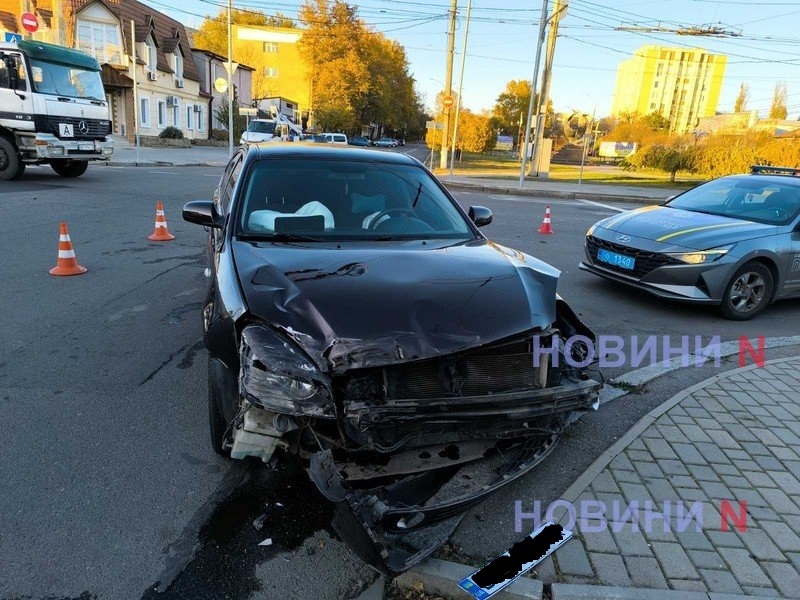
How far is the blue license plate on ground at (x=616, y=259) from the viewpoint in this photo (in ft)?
20.8

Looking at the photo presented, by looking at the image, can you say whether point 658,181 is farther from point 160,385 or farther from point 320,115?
point 320,115

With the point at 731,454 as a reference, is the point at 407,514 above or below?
above

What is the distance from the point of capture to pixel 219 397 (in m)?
2.82

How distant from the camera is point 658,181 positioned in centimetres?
2953

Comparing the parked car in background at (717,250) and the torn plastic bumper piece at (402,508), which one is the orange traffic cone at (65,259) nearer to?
the torn plastic bumper piece at (402,508)

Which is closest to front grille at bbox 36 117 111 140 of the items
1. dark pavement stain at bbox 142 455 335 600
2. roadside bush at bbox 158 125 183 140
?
dark pavement stain at bbox 142 455 335 600

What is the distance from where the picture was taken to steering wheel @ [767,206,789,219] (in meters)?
6.48

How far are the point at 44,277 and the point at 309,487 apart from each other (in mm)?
5274

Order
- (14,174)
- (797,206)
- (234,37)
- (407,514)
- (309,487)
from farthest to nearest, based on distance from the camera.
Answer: (234,37) → (14,174) → (797,206) → (309,487) → (407,514)

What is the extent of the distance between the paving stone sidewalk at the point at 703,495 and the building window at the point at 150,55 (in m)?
41.9

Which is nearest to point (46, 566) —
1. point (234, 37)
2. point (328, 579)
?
point (328, 579)

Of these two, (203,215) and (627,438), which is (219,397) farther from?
(627,438)

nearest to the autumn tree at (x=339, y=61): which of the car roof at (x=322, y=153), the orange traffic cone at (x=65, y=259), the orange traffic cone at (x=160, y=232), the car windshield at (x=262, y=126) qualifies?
the car windshield at (x=262, y=126)

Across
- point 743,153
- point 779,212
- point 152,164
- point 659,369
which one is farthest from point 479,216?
point 743,153
